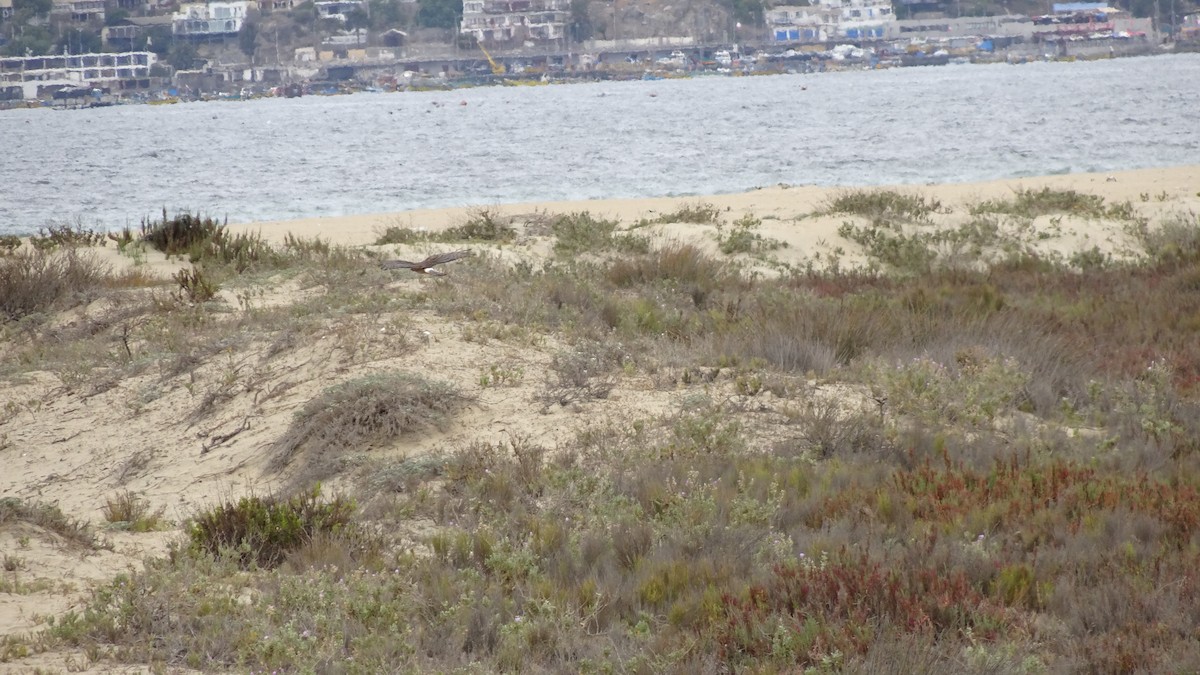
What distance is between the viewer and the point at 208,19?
5586 inches

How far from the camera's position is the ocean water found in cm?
3008

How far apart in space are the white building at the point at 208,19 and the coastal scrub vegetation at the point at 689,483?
138340 mm

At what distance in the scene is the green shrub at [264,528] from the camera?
584 centimetres

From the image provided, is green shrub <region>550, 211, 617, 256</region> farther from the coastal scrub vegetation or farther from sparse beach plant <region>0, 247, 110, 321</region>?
sparse beach plant <region>0, 247, 110, 321</region>

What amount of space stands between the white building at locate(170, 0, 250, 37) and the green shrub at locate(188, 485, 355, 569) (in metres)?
144

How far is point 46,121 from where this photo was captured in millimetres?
89375

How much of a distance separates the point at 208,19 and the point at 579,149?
369 feet

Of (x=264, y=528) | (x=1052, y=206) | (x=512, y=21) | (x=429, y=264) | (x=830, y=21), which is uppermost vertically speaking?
(x=512, y=21)

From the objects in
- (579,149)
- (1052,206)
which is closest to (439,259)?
(1052,206)

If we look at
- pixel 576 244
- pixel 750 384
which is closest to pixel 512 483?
pixel 750 384

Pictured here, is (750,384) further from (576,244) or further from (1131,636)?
(576,244)

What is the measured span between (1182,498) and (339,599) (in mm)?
4028

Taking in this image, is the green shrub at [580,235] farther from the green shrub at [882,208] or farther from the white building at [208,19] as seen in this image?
the white building at [208,19]

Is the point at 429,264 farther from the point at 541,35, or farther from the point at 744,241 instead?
the point at 541,35
